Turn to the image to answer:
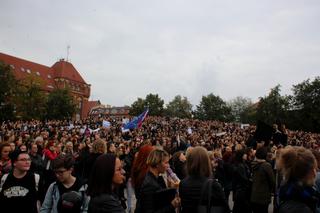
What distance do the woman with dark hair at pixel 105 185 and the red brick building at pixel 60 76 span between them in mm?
101586

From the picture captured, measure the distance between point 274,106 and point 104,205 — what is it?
237 feet

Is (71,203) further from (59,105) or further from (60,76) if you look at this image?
(60,76)

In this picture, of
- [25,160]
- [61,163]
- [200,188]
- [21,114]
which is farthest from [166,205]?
[21,114]

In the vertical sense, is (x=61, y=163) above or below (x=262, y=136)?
below

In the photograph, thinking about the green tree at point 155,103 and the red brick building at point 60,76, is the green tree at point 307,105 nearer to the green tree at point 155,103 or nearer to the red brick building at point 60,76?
the green tree at point 155,103

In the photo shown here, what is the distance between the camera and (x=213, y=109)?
99.1 meters

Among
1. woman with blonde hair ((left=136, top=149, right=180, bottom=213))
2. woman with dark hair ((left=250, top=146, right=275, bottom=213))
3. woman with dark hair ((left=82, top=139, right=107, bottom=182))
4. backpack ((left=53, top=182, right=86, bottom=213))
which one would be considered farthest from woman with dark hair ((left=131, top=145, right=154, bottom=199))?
woman with dark hair ((left=250, top=146, right=275, bottom=213))

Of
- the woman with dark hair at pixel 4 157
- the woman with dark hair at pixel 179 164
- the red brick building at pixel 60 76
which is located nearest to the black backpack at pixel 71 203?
the woman with dark hair at pixel 4 157

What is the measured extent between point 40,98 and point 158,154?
7145 cm

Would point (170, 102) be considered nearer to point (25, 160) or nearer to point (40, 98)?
point (40, 98)

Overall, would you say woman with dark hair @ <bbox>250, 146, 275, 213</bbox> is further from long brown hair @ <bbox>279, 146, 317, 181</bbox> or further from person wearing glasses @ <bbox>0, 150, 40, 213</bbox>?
person wearing glasses @ <bbox>0, 150, 40, 213</bbox>

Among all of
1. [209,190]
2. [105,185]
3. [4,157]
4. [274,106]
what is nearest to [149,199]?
[209,190]

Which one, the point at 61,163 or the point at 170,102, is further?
the point at 170,102

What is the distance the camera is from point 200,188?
396 cm
